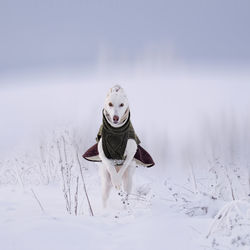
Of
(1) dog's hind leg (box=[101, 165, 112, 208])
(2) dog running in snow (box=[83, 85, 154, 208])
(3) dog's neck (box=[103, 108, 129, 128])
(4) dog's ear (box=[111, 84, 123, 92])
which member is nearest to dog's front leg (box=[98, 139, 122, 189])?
(2) dog running in snow (box=[83, 85, 154, 208])

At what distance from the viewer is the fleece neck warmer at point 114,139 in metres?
4.48

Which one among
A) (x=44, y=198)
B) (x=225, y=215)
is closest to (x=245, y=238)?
(x=225, y=215)

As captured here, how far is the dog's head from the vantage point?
4.39 m

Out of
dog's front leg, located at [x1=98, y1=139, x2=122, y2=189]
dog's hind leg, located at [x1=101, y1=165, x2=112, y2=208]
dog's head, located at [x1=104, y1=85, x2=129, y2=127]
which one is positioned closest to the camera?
dog's head, located at [x1=104, y1=85, x2=129, y2=127]

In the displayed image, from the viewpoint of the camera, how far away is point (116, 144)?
451 cm

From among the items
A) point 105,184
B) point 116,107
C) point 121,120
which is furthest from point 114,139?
point 105,184

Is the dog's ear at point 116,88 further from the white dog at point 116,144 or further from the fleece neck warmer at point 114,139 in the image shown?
the fleece neck warmer at point 114,139

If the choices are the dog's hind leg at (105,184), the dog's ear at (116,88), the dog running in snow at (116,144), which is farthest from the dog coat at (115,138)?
the dog's ear at (116,88)

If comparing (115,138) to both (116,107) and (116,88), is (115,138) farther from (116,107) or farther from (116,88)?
(116,88)

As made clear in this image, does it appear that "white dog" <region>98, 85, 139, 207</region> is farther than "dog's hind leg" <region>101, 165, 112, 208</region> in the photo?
No

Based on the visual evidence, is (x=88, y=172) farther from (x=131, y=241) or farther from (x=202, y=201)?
(x=131, y=241)

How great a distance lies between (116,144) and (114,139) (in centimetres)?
7

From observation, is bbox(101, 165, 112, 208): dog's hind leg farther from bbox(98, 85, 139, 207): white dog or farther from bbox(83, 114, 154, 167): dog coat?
bbox(83, 114, 154, 167): dog coat

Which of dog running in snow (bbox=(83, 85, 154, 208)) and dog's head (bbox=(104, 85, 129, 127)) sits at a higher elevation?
dog's head (bbox=(104, 85, 129, 127))
